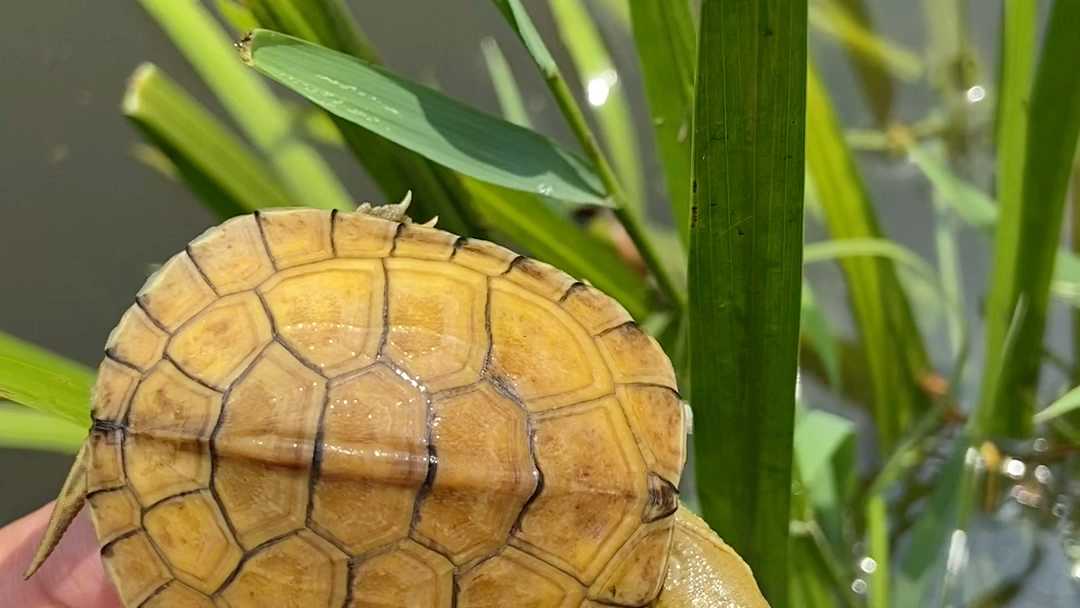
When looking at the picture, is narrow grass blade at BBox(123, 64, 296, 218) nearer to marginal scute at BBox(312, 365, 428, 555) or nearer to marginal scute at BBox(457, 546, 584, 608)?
marginal scute at BBox(312, 365, 428, 555)

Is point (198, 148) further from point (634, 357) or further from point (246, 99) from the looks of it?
point (634, 357)

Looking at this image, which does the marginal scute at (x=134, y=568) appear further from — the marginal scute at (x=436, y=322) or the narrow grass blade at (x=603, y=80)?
the narrow grass blade at (x=603, y=80)

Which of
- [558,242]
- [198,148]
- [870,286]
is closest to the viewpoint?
[198,148]

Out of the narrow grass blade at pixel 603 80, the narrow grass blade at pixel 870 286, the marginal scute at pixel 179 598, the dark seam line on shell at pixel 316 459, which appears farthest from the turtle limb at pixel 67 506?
the narrow grass blade at pixel 870 286

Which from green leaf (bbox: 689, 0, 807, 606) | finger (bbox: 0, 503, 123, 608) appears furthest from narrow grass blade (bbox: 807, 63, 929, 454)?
finger (bbox: 0, 503, 123, 608)

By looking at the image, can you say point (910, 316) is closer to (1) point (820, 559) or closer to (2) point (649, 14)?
(1) point (820, 559)

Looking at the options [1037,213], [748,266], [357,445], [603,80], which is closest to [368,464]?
[357,445]

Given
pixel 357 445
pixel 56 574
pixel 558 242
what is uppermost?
pixel 558 242

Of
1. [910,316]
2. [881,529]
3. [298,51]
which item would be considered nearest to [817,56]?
[910,316]
